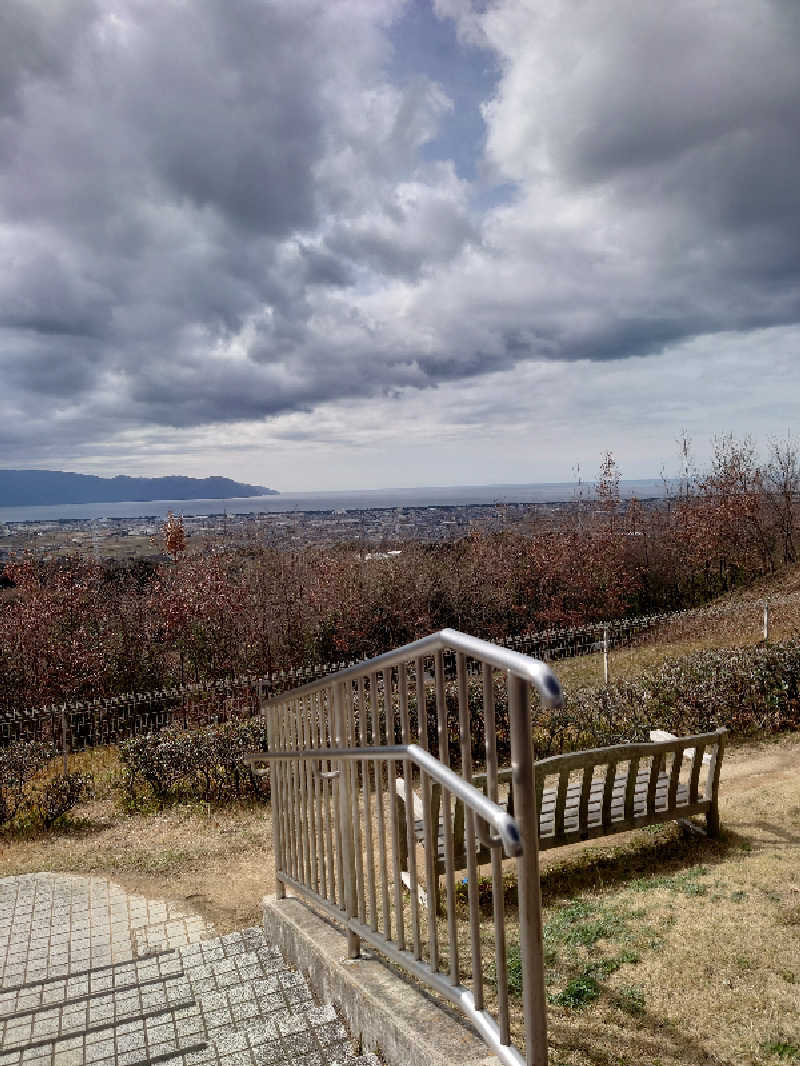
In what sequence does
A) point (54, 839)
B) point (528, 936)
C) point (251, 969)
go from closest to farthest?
point (528, 936) < point (251, 969) < point (54, 839)

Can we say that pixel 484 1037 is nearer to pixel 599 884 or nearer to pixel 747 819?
pixel 599 884

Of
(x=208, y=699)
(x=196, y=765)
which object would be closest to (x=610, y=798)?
(x=196, y=765)

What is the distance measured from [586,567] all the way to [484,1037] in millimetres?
20767

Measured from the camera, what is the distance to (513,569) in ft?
70.6

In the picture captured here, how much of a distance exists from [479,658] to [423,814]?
2.80 feet

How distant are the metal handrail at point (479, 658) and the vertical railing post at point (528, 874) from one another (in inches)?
2.0

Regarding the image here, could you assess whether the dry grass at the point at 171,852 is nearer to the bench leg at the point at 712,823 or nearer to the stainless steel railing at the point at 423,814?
the stainless steel railing at the point at 423,814

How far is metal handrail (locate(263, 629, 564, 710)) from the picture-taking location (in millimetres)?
A: 1696

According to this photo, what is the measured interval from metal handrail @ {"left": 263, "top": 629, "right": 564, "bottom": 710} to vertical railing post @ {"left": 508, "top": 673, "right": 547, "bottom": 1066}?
2.0 inches

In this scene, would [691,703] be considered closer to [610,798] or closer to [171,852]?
[610,798]

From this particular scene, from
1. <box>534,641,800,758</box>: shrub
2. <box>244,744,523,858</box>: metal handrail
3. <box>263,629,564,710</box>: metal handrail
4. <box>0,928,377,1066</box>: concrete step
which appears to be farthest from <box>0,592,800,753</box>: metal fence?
<box>263,629,564,710</box>: metal handrail

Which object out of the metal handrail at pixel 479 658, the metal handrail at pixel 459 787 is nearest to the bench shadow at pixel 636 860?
the metal handrail at pixel 459 787

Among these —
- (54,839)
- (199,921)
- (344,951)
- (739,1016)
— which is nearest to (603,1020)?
(739,1016)

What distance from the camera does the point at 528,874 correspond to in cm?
189
